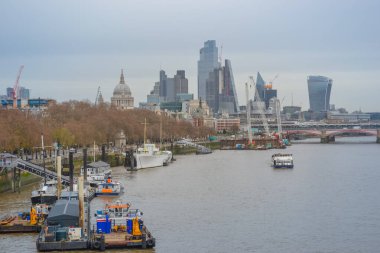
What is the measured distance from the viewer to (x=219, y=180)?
242ft

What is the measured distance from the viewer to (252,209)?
51.3 metres

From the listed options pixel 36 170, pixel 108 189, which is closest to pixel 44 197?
pixel 108 189

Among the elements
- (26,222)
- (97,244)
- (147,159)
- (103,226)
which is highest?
(147,159)

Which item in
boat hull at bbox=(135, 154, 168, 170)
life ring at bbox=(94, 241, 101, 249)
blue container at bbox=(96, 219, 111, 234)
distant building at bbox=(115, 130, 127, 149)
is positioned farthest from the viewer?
distant building at bbox=(115, 130, 127, 149)

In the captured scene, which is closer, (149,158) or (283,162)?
(283,162)

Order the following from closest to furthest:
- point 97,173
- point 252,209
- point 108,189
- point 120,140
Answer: point 252,209
point 108,189
point 97,173
point 120,140

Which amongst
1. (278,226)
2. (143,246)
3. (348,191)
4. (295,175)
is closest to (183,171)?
(295,175)

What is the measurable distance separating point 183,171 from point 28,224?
45.1 metres

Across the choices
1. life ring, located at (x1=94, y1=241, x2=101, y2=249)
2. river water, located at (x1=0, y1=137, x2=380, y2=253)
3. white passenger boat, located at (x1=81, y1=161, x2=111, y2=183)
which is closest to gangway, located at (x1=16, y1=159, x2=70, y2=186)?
river water, located at (x1=0, y1=137, x2=380, y2=253)

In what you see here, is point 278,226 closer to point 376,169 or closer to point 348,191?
point 348,191

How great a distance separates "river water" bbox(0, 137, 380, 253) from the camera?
39.4 metres

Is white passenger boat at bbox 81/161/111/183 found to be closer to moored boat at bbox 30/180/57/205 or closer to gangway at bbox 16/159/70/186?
gangway at bbox 16/159/70/186

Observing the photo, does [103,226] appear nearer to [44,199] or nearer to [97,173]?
[44,199]

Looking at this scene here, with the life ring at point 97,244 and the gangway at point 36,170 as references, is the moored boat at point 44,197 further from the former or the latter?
the life ring at point 97,244
